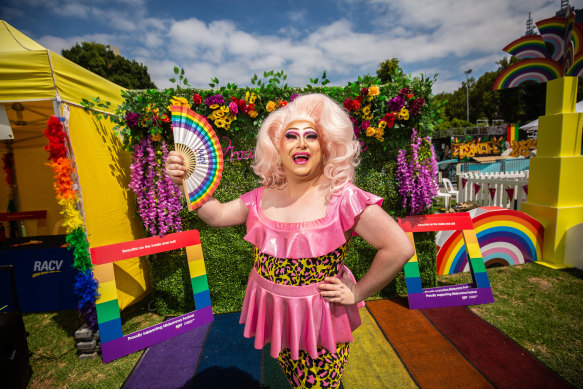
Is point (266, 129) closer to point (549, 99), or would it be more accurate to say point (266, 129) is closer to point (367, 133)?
point (367, 133)

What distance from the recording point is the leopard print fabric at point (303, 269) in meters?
1.43

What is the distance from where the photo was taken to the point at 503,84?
536cm

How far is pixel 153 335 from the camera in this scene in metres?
3.17

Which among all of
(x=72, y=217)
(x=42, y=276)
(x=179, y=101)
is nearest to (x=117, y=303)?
(x=72, y=217)

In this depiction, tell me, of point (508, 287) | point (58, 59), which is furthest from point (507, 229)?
point (58, 59)

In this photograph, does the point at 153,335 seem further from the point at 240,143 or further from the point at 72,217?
the point at 240,143

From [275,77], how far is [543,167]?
487 cm

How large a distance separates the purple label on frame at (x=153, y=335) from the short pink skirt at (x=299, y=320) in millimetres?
2282

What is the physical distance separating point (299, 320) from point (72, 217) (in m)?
3.02

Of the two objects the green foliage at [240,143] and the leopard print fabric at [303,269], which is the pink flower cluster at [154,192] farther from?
the leopard print fabric at [303,269]

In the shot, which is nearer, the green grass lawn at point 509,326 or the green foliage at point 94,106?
the green grass lawn at point 509,326

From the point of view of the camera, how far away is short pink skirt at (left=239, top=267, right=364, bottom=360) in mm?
1393

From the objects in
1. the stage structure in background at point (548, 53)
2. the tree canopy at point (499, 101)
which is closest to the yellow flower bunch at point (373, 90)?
the stage structure in background at point (548, 53)

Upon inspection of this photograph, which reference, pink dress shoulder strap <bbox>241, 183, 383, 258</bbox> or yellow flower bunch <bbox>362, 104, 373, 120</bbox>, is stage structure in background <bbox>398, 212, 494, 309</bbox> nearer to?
yellow flower bunch <bbox>362, 104, 373, 120</bbox>
